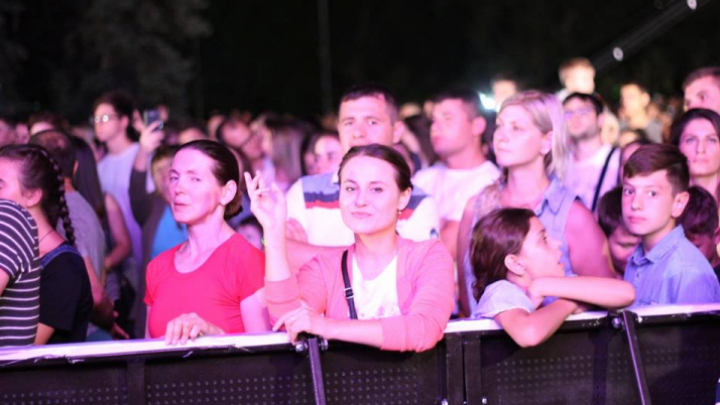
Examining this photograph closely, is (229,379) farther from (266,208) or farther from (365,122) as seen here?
(365,122)

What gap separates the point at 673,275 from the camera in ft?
14.5

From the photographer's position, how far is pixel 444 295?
3.80 meters

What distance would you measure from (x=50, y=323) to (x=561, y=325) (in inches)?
81.2

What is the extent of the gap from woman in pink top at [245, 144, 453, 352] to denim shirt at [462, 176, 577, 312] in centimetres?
77

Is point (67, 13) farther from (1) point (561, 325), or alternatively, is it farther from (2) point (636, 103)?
(1) point (561, 325)

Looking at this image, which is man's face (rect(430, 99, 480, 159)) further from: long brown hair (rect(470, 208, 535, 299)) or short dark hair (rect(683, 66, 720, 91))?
long brown hair (rect(470, 208, 535, 299))

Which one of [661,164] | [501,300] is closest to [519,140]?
[661,164]

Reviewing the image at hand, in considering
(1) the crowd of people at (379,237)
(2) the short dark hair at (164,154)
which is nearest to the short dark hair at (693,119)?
(1) the crowd of people at (379,237)

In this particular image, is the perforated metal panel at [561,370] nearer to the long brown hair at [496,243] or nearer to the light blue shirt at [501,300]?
the light blue shirt at [501,300]

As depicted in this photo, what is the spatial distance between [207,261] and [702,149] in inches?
111

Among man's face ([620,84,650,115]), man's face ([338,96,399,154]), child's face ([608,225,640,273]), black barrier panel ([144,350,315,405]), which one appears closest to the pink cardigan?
black barrier panel ([144,350,315,405])

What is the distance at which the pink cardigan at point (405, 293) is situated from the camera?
11.9 feet

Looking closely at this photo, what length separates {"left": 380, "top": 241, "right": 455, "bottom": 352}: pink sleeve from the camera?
3607 millimetres

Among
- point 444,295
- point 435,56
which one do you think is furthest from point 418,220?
point 435,56
